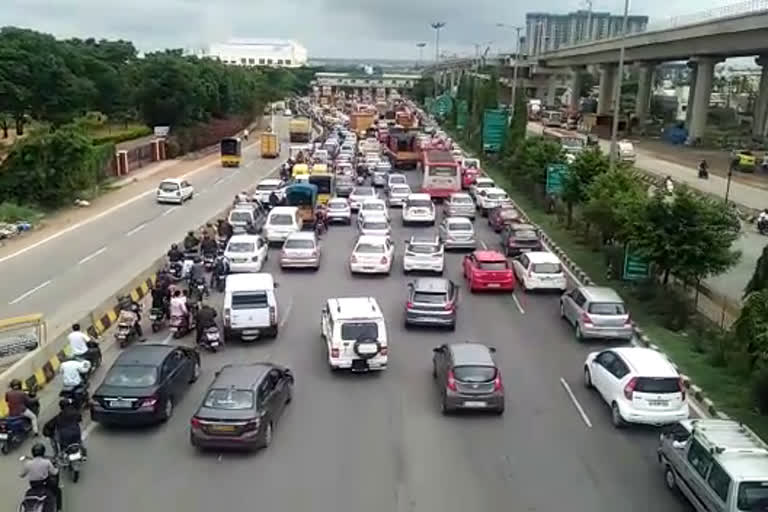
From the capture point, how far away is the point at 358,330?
19.9 meters

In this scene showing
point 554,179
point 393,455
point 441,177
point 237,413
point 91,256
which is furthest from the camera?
point 441,177

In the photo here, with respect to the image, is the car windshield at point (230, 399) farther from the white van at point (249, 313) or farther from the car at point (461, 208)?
the car at point (461, 208)

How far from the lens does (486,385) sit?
57.1 ft

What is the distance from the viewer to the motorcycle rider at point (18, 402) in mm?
15609

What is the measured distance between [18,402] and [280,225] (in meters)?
20.9

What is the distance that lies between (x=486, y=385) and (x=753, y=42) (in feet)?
186

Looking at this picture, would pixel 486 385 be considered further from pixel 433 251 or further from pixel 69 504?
pixel 433 251

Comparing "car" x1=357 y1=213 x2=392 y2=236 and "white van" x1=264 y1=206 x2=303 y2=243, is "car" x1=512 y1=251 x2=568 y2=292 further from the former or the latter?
"white van" x1=264 y1=206 x2=303 y2=243

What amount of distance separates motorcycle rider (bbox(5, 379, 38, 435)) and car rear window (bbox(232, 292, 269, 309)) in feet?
23.0

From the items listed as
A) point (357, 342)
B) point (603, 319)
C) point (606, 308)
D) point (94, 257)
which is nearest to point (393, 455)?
point (357, 342)

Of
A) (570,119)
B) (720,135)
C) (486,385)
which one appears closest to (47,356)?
Answer: (486,385)

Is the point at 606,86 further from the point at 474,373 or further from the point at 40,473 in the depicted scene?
the point at 40,473

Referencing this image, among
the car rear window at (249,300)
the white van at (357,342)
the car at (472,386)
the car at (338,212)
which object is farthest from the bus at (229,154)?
the car at (472,386)

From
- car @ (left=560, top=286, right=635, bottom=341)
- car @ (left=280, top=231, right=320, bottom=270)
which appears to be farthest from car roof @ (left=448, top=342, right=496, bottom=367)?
car @ (left=280, top=231, right=320, bottom=270)
